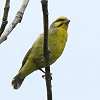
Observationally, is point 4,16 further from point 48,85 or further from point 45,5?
point 48,85

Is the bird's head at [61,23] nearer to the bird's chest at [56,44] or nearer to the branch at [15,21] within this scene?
the bird's chest at [56,44]

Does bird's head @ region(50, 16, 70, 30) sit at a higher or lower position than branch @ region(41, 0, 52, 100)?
higher

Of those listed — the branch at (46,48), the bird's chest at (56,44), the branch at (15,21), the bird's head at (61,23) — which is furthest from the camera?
the bird's head at (61,23)

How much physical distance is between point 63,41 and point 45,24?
4409 mm

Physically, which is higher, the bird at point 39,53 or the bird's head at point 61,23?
the bird's head at point 61,23

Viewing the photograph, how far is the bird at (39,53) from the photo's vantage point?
742cm

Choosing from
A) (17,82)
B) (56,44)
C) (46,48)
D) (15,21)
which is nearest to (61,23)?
(56,44)

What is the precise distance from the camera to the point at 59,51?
7484 mm

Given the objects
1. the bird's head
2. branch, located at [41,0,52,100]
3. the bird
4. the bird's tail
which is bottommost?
branch, located at [41,0,52,100]

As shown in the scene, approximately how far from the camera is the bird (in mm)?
7418

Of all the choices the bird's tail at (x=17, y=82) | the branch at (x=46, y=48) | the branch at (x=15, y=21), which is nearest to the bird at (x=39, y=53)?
the bird's tail at (x=17, y=82)

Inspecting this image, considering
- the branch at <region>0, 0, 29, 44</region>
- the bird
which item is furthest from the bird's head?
the branch at <region>0, 0, 29, 44</region>

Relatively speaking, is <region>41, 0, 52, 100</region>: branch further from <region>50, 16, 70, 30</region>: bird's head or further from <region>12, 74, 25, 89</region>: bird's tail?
<region>50, 16, 70, 30</region>: bird's head

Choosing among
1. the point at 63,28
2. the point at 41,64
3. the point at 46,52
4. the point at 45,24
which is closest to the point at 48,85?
the point at 46,52
